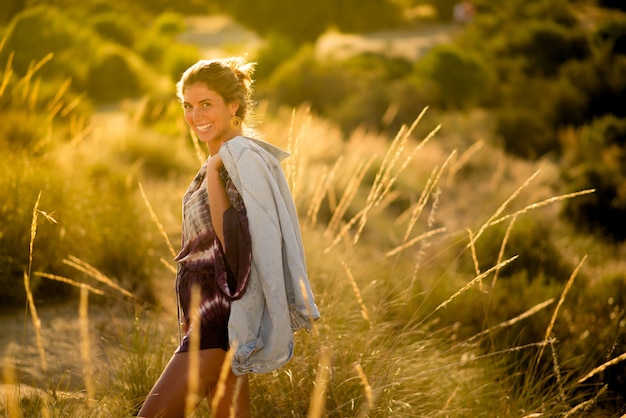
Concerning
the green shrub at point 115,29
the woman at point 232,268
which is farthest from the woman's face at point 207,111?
the green shrub at point 115,29

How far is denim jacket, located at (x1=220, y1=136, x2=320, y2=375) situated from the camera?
2580 millimetres

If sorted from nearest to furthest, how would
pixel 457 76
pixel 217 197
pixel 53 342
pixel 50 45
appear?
pixel 217 197, pixel 53 342, pixel 50 45, pixel 457 76

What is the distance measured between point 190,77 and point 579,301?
379cm

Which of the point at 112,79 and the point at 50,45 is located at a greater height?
the point at 50,45

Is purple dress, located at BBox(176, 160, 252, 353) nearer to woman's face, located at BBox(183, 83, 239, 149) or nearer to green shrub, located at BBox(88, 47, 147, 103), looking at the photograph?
woman's face, located at BBox(183, 83, 239, 149)

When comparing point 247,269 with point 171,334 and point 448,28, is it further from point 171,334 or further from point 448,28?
point 448,28

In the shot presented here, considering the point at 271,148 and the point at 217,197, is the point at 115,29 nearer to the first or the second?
the point at 271,148

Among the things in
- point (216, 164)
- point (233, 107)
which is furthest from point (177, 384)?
point (233, 107)

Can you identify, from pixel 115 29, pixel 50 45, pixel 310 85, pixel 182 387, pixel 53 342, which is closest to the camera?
pixel 182 387

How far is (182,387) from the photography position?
255cm

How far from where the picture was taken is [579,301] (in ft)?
18.0

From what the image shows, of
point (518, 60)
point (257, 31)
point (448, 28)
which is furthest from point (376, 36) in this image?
point (518, 60)

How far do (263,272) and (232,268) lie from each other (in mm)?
134

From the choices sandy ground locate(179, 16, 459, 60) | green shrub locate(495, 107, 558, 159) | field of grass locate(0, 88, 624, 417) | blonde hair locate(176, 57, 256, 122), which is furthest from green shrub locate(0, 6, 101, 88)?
blonde hair locate(176, 57, 256, 122)
